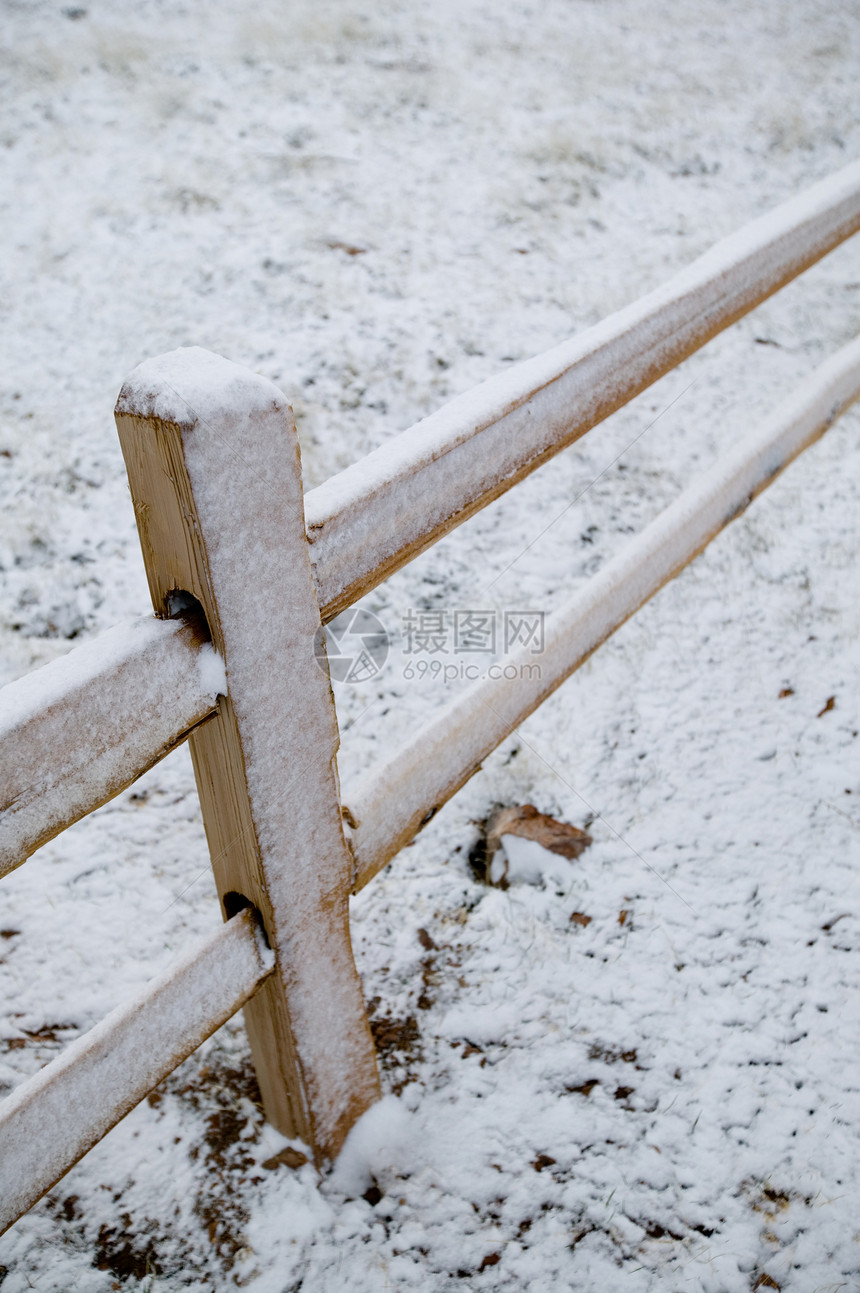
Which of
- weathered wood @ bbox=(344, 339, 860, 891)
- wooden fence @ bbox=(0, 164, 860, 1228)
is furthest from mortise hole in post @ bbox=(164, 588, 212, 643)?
weathered wood @ bbox=(344, 339, 860, 891)

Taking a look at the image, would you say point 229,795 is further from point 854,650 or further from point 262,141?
point 262,141

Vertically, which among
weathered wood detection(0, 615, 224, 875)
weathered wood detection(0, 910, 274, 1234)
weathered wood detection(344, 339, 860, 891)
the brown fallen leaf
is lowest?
the brown fallen leaf

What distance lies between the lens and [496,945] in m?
1.64

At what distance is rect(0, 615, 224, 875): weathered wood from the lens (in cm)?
71

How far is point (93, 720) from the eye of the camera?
29.7 inches

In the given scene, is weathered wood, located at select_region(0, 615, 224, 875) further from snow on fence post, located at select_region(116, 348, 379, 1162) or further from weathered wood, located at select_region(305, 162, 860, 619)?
weathered wood, located at select_region(305, 162, 860, 619)

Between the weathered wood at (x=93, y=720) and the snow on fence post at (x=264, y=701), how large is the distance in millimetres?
44

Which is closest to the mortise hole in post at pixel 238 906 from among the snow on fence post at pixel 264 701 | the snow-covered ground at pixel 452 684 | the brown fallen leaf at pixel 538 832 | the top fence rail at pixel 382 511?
the snow on fence post at pixel 264 701

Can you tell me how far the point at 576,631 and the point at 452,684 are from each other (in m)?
0.73

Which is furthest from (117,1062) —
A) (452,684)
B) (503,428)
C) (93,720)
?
(452,684)

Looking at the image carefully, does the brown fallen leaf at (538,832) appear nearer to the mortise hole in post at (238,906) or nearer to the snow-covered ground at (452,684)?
the snow-covered ground at (452,684)

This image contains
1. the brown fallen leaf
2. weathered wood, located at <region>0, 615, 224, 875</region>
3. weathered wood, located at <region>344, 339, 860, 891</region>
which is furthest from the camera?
the brown fallen leaf

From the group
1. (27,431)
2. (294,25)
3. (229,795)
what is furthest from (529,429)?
(294,25)

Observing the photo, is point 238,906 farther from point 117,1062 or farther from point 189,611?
point 189,611
